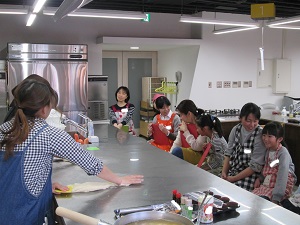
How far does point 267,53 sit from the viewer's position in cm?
845

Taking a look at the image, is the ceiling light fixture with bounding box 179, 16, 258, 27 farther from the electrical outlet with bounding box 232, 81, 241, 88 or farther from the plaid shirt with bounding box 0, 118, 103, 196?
the plaid shirt with bounding box 0, 118, 103, 196

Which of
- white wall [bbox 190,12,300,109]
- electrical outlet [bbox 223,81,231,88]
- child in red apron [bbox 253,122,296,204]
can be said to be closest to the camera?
child in red apron [bbox 253,122,296,204]

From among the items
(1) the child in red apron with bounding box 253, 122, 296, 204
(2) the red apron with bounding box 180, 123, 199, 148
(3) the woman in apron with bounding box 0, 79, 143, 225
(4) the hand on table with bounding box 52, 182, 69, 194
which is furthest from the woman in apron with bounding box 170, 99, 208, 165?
(3) the woman in apron with bounding box 0, 79, 143, 225

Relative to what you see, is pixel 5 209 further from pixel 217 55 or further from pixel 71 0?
pixel 217 55

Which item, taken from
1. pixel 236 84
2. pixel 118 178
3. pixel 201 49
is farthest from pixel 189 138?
pixel 236 84

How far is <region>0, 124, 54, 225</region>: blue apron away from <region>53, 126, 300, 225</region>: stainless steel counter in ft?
0.48

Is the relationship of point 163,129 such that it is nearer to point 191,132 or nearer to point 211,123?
point 191,132

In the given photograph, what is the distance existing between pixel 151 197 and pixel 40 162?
0.61 meters

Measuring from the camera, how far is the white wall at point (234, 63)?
786 centimetres

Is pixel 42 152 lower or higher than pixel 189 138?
higher

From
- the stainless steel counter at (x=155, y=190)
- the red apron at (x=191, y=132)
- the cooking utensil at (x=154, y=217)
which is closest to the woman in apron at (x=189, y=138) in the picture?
the red apron at (x=191, y=132)

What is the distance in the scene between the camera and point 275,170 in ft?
10.2

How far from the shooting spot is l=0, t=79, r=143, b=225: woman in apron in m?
1.84

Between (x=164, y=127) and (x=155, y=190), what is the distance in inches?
102
